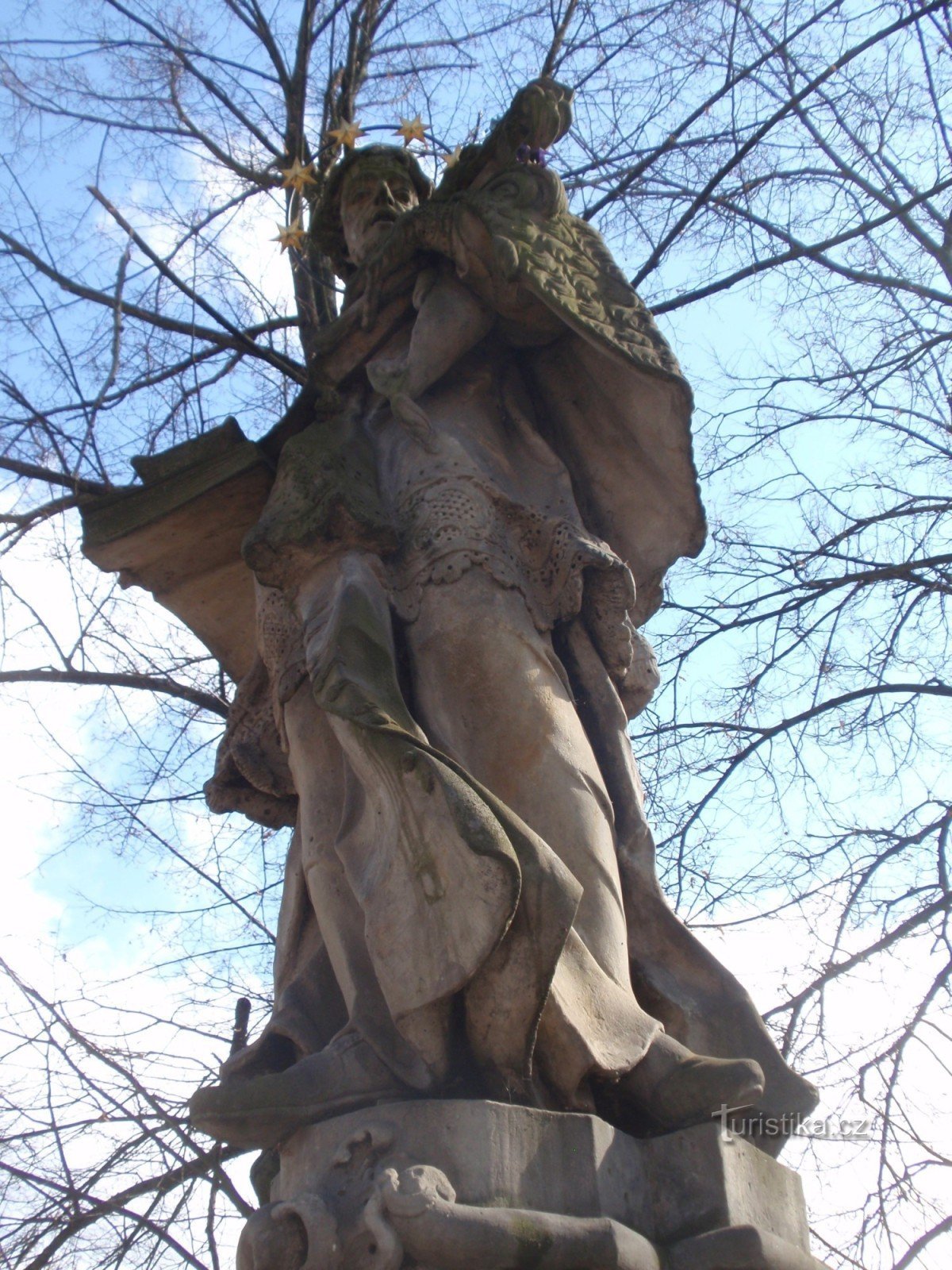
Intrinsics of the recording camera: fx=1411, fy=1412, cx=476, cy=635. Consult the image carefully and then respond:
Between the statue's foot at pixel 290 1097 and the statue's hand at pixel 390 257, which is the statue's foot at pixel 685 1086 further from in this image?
the statue's hand at pixel 390 257

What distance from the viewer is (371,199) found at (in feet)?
14.4

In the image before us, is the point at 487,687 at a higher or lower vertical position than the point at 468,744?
higher

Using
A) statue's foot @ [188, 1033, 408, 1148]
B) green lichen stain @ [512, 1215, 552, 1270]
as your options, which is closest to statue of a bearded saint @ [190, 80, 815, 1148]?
statue's foot @ [188, 1033, 408, 1148]

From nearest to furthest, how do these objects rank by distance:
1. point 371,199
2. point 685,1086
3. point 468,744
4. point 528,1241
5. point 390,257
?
1. point 528,1241
2. point 685,1086
3. point 468,744
4. point 390,257
5. point 371,199

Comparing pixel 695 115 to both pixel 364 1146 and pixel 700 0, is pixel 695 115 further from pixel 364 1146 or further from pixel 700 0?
pixel 364 1146

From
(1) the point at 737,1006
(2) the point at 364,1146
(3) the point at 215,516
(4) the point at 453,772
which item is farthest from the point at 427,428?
(2) the point at 364,1146

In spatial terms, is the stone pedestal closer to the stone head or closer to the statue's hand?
the statue's hand

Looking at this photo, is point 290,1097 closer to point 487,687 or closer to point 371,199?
point 487,687

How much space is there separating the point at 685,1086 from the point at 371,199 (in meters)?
2.93

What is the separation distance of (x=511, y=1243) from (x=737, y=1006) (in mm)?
848

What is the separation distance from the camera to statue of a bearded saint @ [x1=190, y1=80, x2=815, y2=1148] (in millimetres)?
2445

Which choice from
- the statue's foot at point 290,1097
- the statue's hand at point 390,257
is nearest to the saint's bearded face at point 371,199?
the statue's hand at point 390,257

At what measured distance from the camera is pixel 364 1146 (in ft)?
7.61

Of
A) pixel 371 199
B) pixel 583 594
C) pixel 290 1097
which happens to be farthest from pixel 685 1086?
pixel 371 199
